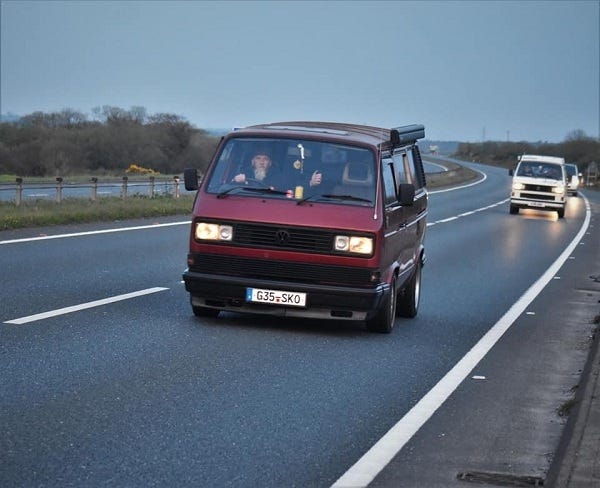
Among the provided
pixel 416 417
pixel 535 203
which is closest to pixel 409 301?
pixel 416 417

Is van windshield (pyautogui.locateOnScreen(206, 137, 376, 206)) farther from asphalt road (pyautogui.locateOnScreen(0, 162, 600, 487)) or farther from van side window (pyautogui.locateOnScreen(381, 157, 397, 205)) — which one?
asphalt road (pyautogui.locateOnScreen(0, 162, 600, 487))

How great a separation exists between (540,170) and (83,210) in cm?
2274

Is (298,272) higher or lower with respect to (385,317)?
higher

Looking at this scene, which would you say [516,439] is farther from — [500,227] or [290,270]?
[500,227]

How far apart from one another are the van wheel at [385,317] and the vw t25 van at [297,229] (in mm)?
13

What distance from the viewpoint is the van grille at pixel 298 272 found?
37.3ft

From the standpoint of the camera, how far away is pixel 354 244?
11430 millimetres

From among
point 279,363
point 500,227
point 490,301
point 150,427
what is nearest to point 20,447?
point 150,427

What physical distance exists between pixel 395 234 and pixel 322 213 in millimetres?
1077

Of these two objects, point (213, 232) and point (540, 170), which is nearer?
point (213, 232)

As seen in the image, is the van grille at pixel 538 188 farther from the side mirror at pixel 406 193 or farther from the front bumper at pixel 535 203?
the side mirror at pixel 406 193

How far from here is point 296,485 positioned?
607 cm

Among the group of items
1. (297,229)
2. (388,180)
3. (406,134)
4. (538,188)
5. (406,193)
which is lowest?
(538,188)

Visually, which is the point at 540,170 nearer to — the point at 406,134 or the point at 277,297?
the point at 406,134
